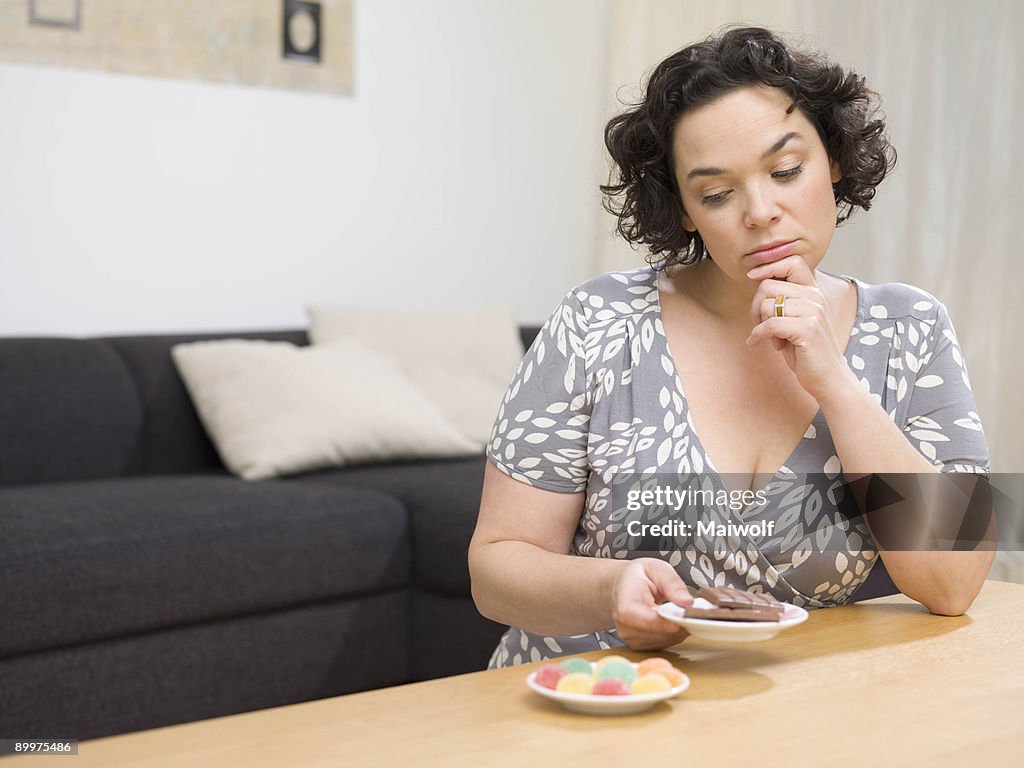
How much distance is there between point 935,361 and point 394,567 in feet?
4.92

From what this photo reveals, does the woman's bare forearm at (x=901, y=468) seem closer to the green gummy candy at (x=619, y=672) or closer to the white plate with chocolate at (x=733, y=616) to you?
the white plate with chocolate at (x=733, y=616)

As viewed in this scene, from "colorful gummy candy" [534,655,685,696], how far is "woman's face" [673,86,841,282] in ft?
1.85

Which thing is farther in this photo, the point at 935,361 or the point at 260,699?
the point at 260,699

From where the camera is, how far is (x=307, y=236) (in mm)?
3617

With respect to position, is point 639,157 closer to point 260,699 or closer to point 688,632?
point 688,632

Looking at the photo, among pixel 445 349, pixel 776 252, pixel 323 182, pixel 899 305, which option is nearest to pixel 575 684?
pixel 776 252

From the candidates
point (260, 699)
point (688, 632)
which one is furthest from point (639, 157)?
point (260, 699)

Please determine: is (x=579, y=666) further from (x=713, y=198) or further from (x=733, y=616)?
(x=713, y=198)

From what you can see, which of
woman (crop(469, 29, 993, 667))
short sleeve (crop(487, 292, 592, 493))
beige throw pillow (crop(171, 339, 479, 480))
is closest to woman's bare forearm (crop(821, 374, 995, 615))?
woman (crop(469, 29, 993, 667))

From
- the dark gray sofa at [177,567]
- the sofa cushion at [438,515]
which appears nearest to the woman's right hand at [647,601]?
the dark gray sofa at [177,567]

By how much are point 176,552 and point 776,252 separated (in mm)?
1396

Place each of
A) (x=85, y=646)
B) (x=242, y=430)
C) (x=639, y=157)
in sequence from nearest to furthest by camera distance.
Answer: (x=639, y=157) < (x=85, y=646) < (x=242, y=430)

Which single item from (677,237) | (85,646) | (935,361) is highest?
(677,237)

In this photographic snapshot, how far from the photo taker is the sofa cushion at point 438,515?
98.5 inches
